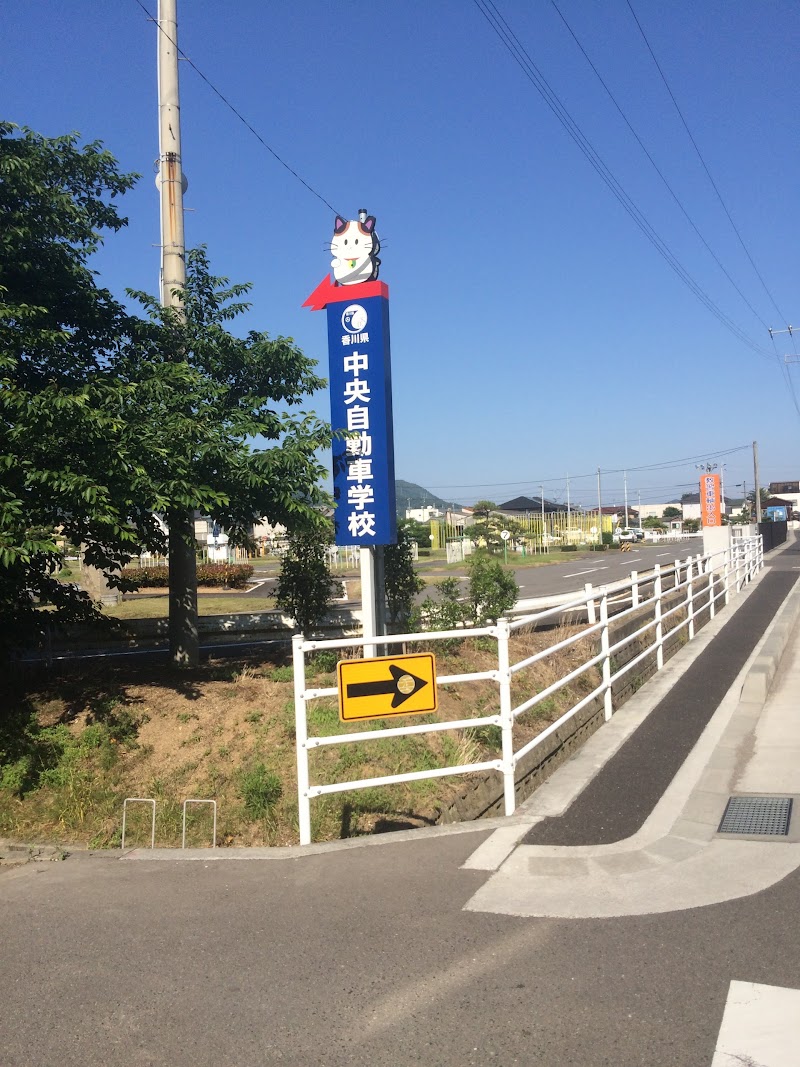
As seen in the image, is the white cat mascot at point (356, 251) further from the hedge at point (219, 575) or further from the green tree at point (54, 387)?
the hedge at point (219, 575)

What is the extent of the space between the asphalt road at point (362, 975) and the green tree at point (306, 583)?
6839mm

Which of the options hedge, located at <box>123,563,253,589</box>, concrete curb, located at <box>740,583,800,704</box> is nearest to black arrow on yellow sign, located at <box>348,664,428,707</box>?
concrete curb, located at <box>740,583,800,704</box>

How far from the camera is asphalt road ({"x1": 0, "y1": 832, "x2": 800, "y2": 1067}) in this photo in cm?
313

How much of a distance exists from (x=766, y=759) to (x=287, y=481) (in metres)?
4.90

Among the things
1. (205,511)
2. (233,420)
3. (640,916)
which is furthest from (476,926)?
(233,420)

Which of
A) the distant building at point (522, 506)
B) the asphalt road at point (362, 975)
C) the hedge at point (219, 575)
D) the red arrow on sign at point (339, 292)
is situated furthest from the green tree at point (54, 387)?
the distant building at point (522, 506)

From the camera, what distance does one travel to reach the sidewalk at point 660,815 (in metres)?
4.39

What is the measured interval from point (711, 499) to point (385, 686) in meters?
26.3

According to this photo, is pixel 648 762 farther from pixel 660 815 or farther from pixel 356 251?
pixel 356 251

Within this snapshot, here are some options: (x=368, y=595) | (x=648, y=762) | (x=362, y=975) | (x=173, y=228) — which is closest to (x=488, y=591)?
(x=368, y=595)

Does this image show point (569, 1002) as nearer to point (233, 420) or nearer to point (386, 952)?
point (386, 952)

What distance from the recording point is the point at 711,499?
97.6ft

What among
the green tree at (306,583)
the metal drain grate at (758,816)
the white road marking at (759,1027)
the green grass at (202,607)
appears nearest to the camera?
the white road marking at (759,1027)

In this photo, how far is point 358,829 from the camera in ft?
23.0
